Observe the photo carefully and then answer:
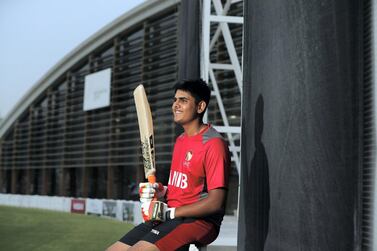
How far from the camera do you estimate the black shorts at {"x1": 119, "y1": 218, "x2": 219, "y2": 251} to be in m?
1.97

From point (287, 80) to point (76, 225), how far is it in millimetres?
7139

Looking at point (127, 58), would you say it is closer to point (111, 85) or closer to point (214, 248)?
point (111, 85)

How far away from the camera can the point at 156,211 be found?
6.45 feet

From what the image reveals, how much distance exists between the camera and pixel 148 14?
87.4 feet

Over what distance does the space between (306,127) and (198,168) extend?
1.74 ft

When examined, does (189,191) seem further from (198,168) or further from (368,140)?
(368,140)

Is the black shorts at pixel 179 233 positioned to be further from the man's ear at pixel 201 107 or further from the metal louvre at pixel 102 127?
the metal louvre at pixel 102 127

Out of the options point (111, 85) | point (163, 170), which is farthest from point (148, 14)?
point (163, 170)

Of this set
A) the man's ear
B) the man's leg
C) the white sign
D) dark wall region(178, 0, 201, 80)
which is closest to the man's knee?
the man's leg

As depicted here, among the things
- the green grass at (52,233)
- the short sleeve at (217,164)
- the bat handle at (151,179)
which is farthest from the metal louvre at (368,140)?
the green grass at (52,233)

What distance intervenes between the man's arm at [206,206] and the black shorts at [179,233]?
59mm

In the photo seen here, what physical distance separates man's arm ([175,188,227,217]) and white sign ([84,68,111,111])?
2661 cm

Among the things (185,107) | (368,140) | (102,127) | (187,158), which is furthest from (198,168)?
(102,127)

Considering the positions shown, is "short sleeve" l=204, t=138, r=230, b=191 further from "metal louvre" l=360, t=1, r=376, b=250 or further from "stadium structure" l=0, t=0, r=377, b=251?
"metal louvre" l=360, t=1, r=376, b=250
